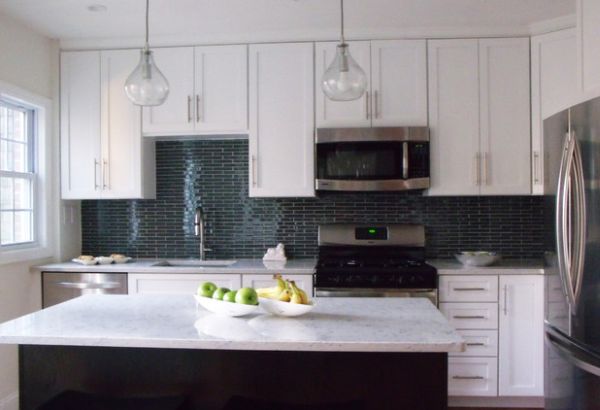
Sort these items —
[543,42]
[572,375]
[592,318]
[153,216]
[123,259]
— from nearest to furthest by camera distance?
[592,318]
[572,375]
[543,42]
[123,259]
[153,216]

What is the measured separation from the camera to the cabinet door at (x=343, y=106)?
3488 millimetres

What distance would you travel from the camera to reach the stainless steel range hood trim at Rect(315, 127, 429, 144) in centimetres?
340

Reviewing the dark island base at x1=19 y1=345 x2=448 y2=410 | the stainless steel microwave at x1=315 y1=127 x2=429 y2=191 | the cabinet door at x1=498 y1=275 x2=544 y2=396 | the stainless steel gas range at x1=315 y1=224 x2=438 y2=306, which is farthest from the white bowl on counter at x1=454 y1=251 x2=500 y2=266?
the dark island base at x1=19 y1=345 x2=448 y2=410

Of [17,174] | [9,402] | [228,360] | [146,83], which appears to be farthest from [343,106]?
[9,402]

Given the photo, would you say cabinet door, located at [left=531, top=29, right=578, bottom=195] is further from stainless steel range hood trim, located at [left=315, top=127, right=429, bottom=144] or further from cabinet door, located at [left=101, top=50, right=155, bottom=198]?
cabinet door, located at [left=101, top=50, right=155, bottom=198]

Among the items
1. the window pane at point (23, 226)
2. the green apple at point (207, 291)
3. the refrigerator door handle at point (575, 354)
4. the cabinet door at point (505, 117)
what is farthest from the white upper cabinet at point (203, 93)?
the refrigerator door handle at point (575, 354)

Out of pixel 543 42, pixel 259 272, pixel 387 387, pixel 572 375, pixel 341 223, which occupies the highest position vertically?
pixel 543 42

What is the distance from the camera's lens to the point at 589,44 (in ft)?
8.02

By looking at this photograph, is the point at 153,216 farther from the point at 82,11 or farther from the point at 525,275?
the point at 525,275

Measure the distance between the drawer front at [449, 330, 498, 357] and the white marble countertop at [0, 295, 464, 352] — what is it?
1.24m

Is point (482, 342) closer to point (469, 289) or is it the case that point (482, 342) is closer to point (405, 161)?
point (469, 289)

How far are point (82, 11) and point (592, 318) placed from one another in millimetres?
3342

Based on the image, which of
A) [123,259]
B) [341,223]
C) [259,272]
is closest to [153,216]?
[123,259]

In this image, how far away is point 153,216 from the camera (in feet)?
13.0
